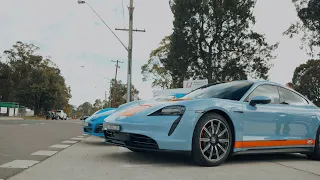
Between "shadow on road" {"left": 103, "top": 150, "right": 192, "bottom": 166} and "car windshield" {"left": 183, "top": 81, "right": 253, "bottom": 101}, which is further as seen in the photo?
"car windshield" {"left": 183, "top": 81, "right": 253, "bottom": 101}

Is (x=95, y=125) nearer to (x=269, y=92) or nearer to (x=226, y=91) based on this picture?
(x=226, y=91)

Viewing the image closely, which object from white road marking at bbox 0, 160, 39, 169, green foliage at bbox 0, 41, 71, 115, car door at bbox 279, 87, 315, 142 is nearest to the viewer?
white road marking at bbox 0, 160, 39, 169

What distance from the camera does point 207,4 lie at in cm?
3369

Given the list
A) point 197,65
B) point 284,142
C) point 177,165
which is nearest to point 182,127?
point 177,165

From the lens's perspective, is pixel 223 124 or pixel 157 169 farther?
pixel 223 124

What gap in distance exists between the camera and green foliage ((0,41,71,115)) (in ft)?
217

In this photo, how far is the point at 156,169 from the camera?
471cm

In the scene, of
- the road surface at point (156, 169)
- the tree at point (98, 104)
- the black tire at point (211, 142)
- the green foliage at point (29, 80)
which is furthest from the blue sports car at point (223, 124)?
the tree at point (98, 104)

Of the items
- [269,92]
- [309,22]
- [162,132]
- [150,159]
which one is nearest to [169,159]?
[150,159]

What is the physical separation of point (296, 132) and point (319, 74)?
4481 centimetres

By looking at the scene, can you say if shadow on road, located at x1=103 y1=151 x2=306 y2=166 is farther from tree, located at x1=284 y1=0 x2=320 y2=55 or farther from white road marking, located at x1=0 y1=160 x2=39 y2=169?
tree, located at x1=284 y1=0 x2=320 y2=55

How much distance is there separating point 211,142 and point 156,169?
916mm

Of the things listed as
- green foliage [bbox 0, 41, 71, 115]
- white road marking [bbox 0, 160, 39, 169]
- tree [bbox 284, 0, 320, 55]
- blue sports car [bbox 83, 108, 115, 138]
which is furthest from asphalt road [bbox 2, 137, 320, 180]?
green foliage [bbox 0, 41, 71, 115]

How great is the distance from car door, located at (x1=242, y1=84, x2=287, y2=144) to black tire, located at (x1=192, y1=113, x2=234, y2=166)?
0.33m
